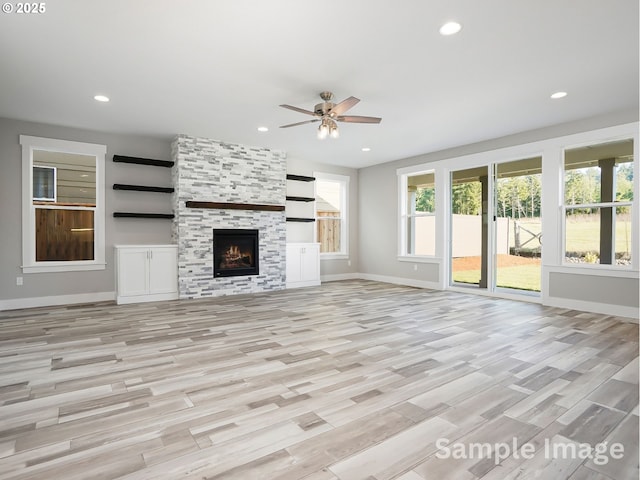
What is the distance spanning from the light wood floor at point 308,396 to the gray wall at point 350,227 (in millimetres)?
3778

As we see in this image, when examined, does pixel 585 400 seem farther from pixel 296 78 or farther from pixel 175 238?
pixel 175 238

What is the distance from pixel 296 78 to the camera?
152 inches

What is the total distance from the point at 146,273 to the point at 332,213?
14.7 feet

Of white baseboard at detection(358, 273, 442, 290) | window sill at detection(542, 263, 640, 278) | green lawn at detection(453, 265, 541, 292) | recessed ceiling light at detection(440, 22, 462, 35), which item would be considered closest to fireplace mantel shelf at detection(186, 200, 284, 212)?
white baseboard at detection(358, 273, 442, 290)

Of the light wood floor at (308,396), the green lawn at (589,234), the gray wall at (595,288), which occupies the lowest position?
the light wood floor at (308,396)

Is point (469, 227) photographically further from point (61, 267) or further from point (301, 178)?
point (61, 267)

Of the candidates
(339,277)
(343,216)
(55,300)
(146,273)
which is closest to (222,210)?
(146,273)

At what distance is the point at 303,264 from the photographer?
7.70m

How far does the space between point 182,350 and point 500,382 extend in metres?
2.72

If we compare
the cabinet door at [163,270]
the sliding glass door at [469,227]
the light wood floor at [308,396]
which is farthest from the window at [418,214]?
the cabinet door at [163,270]

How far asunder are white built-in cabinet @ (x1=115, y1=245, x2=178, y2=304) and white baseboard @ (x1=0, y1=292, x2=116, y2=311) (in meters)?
0.49

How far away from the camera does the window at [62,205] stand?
17.8ft

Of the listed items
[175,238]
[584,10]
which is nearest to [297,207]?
[175,238]

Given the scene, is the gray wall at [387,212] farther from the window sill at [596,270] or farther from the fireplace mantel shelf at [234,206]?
the fireplace mantel shelf at [234,206]
